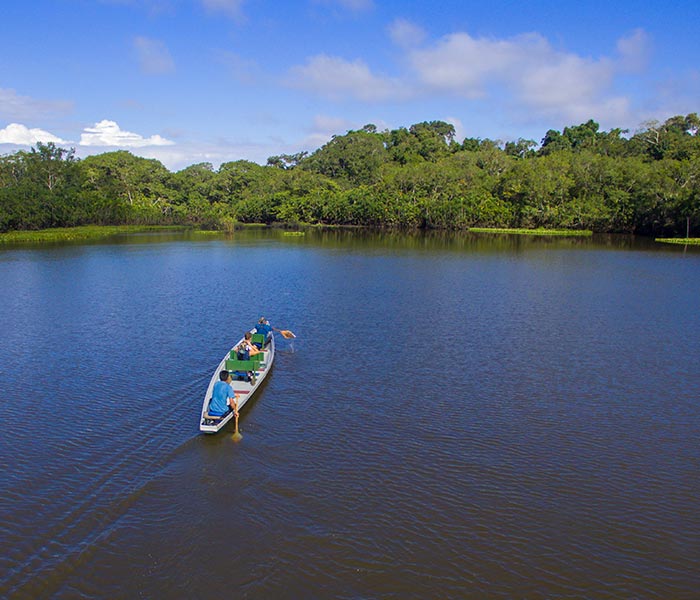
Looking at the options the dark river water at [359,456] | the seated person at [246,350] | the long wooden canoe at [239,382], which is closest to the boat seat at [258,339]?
the long wooden canoe at [239,382]

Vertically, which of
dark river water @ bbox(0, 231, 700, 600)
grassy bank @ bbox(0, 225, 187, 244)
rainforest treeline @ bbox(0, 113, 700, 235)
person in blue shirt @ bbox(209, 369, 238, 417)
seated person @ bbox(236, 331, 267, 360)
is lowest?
dark river water @ bbox(0, 231, 700, 600)

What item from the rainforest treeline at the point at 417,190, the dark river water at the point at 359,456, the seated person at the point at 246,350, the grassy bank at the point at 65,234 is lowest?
the dark river water at the point at 359,456

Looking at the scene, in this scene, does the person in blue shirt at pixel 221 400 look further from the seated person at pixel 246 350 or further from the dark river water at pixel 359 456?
the seated person at pixel 246 350

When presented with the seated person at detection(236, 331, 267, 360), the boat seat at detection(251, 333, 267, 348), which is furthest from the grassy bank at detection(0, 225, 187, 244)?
the seated person at detection(236, 331, 267, 360)

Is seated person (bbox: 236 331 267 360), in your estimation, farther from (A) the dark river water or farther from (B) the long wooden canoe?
(A) the dark river water

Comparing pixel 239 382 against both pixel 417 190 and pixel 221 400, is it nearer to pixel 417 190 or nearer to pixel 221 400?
pixel 221 400

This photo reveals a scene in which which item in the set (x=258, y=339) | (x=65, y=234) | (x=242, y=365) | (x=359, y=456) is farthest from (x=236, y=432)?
(x=65, y=234)
